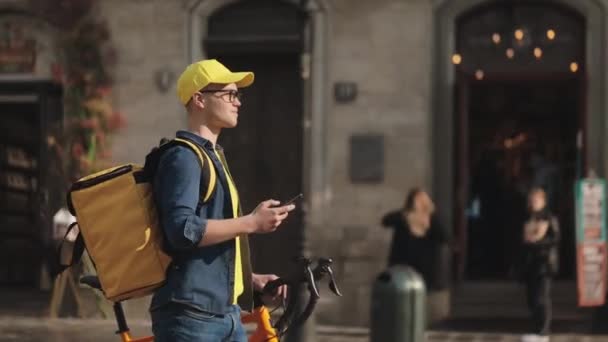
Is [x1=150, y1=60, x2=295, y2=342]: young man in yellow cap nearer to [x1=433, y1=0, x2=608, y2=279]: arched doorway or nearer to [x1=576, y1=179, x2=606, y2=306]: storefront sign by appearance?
[x1=576, y1=179, x2=606, y2=306]: storefront sign

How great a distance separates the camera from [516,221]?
1455 cm

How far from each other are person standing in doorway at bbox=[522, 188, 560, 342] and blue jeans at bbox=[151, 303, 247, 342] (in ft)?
26.6

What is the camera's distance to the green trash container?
885 cm

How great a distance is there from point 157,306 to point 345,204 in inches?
385

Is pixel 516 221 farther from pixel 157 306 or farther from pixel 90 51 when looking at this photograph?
pixel 157 306

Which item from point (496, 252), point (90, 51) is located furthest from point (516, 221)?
point (90, 51)

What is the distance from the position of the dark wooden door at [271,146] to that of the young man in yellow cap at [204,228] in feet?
32.3

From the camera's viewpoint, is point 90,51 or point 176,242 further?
point 90,51

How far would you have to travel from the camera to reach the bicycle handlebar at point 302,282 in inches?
164

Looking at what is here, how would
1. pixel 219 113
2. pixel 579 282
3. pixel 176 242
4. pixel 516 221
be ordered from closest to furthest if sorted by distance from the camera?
pixel 176 242 → pixel 219 113 → pixel 579 282 → pixel 516 221

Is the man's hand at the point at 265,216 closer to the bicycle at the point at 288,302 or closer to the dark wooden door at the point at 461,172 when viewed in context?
the bicycle at the point at 288,302

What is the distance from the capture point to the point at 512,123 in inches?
560

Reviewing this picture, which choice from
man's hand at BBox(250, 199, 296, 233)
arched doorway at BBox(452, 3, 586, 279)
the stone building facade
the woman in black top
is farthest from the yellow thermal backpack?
arched doorway at BBox(452, 3, 586, 279)

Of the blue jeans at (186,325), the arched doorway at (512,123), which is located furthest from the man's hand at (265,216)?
the arched doorway at (512,123)
